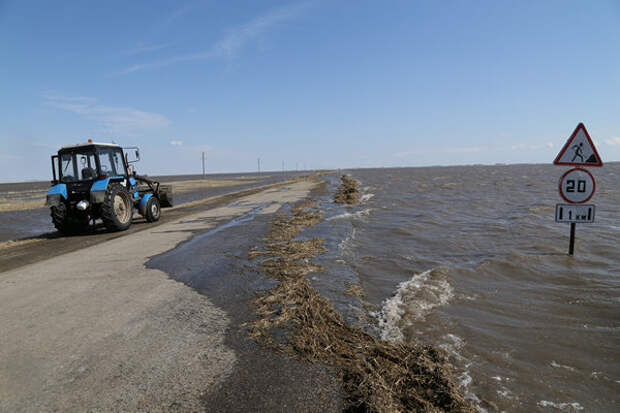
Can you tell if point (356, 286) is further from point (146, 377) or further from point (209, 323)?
point (146, 377)

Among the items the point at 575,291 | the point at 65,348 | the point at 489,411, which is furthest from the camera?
the point at 575,291

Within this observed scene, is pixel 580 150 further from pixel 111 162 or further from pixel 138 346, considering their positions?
pixel 111 162

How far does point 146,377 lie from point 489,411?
2.74 metres

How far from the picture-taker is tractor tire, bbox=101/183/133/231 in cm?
1002

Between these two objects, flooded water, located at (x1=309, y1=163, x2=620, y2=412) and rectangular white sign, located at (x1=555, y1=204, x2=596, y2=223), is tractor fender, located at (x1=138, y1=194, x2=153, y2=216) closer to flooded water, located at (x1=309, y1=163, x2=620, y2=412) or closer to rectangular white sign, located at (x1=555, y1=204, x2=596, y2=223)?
flooded water, located at (x1=309, y1=163, x2=620, y2=412)

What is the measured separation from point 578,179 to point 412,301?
4.50 metres

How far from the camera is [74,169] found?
10523mm

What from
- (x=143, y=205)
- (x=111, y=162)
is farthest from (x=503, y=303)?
(x=143, y=205)

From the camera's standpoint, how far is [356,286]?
511cm

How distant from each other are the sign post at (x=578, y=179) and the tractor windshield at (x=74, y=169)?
12.4 meters

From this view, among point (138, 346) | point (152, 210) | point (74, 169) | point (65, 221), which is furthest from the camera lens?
point (152, 210)

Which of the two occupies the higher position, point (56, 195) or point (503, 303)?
Result: point (56, 195)

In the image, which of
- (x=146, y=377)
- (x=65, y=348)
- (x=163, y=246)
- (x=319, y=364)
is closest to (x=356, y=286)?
(x=319, y=364)

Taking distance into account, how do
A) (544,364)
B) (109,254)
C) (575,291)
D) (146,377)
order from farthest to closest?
(109,254)
(575,291)
(544,364)
(146,377)
